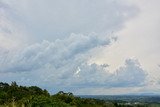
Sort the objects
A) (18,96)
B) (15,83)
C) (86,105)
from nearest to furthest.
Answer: (18,96)
(86,105)
(15,83)

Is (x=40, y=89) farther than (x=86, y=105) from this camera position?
Yes

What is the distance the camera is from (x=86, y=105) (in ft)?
418

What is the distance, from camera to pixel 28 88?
140875mm

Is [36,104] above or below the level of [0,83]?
below

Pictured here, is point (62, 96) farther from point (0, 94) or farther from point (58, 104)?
point (58, 104)

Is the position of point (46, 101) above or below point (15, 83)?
below

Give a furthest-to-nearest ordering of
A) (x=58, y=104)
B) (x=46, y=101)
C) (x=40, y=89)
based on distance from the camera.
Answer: (x=40, y=89), (x=58, y=104), (x=46, y=101)

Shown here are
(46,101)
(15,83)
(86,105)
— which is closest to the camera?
(46,101)

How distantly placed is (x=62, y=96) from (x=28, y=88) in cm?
2372

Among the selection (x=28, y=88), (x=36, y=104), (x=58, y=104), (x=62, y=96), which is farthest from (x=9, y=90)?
(x=36, y=104)

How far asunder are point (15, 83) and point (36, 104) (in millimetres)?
81607

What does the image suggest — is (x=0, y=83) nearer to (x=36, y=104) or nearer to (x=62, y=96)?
(x=62, y=96)

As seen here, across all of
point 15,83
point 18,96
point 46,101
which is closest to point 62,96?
point 18,96

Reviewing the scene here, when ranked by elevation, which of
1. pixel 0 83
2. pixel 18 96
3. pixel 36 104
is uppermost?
pixel 0 83
